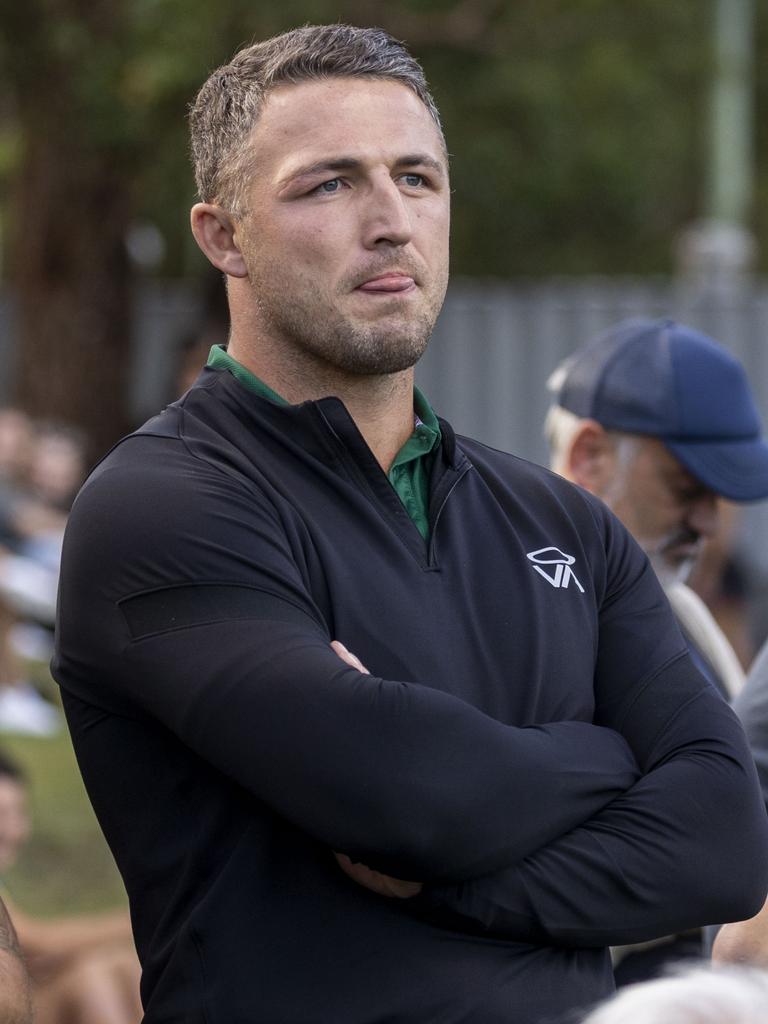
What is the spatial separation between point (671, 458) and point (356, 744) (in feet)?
4.59

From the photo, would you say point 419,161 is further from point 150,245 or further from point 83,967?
point 150,245

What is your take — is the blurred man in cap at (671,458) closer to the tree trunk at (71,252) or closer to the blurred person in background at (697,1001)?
the blurred person in background at (697,1001)

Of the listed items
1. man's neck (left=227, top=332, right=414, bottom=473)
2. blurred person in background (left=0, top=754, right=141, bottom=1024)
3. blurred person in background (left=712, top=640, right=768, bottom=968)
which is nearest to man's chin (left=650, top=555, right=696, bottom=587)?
blurred person in background (left=712, top=640, right=768, bottom=968)

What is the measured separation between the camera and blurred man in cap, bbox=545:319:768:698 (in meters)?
3.35

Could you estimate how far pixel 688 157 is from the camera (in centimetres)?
2212

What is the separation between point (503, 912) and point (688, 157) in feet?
68.3

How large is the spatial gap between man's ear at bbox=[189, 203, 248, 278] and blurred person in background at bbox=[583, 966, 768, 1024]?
1345 millimetres

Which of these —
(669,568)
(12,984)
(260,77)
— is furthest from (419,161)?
(12,984)

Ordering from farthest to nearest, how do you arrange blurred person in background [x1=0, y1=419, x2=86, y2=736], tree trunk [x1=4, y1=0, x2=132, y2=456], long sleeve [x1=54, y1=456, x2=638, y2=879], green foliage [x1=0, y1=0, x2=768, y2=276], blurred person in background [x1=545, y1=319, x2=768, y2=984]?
tree trunk [x1=4, y1=0, x2=132, y2=456]
green foliage [x1=0, y1=0, x2=768, y2=276]
blurred person in background [x1=0, y1=419, x2=86, y2=736]
blurred person in background [x1=545, y1=319, x2=768, y2=984]
long sleeve [x1=54, y1=456, x2=638, y2=879]

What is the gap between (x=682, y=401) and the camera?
3.41m

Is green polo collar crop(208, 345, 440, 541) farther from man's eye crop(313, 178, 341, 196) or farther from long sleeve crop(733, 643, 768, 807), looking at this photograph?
long sleeve crop(733, 643, 768, 807)

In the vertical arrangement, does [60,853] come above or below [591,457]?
below

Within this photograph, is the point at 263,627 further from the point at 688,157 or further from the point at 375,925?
the point at 688,157

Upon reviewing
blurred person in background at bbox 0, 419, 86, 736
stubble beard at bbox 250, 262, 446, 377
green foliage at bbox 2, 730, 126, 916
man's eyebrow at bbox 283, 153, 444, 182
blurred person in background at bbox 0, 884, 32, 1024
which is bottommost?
green foliage at bbox 2, 730, 126, 916
